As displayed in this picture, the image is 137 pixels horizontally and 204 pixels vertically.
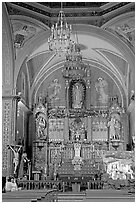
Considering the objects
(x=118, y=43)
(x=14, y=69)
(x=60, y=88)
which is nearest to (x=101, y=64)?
(x=60, y=88)

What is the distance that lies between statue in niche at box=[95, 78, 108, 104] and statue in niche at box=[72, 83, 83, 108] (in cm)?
102

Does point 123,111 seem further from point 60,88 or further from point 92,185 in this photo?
point 92,185

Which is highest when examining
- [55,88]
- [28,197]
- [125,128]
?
[55,88]

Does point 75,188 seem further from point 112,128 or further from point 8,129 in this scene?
point 112,128

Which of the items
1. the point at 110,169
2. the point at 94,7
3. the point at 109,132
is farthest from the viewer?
the point at 109,132

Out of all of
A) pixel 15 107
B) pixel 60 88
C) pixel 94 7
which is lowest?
pixel 15 107

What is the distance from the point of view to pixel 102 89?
21.3 metres

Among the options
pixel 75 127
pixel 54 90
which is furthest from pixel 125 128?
pixel 54 90

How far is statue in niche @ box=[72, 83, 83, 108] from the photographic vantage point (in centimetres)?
2078

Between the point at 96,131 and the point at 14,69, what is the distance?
20.8 feet

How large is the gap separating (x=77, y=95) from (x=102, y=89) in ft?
Answer: 5.15

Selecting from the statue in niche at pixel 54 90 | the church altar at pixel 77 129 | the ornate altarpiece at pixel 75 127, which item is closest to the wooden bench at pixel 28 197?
the church altar at pixel 77 129

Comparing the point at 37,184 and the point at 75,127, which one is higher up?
the point at 75,127

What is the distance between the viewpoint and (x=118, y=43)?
16406mm
